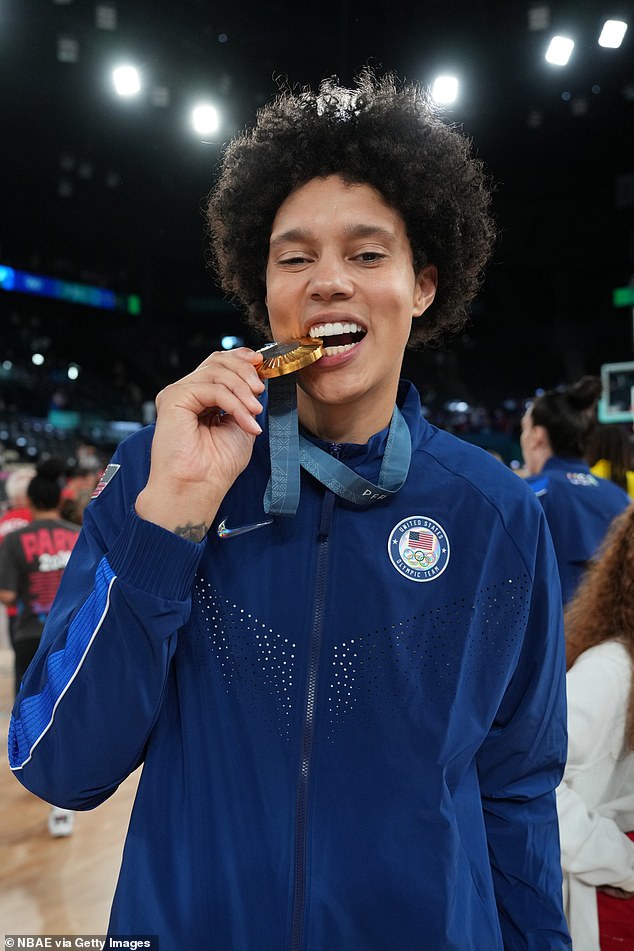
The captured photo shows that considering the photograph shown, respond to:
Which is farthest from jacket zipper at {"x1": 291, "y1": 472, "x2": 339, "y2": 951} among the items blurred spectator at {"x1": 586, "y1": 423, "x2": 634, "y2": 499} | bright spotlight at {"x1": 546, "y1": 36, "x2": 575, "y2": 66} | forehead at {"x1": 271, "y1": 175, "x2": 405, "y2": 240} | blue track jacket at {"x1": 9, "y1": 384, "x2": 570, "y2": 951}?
bright spotlight at {"x1": 546, "y1": 36, "x2": 575, "y2": 66}

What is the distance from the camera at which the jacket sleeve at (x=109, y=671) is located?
95 cm

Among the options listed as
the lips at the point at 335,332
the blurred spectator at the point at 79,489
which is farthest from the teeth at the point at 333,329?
the blurred spectator at the point at 79,489

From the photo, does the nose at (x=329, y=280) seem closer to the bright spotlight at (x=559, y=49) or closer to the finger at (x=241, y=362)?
the finger at (x=241, y=362)

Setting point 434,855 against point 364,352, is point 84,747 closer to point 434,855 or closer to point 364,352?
point 434,855

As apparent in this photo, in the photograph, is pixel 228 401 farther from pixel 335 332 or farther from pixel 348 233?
pixel 348 233

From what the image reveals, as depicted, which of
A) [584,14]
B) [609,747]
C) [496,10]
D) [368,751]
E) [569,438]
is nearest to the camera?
[368,751]

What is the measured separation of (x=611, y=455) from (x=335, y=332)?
364 centimetres

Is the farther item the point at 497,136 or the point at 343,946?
the point at 497,136

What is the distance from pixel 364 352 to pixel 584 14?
20.7 feet

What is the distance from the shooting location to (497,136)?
378 inches

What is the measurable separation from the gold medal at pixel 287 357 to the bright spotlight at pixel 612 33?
17.7 feet

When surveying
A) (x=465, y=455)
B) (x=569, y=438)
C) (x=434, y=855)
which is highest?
(x=569, y=438)

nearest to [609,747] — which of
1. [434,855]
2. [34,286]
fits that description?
[434,855]

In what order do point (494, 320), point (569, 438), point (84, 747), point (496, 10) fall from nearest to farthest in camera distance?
point (84, 747) → point (569, 438) → point (496, 10) → point (494, 320)
